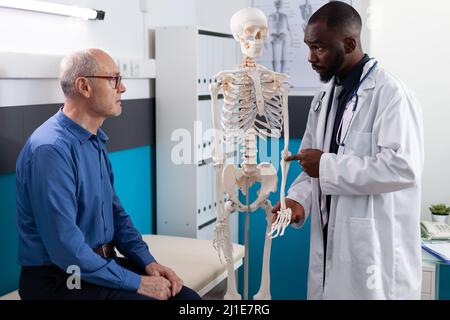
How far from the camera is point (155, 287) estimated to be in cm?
190

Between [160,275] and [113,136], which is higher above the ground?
[113,136]

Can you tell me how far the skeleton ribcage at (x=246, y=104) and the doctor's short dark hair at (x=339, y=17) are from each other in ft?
0.85

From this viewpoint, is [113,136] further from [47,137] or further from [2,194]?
[47,137]

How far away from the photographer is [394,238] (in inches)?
75.8

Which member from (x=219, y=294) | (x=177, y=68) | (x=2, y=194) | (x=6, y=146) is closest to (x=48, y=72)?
(x=6, y=146)

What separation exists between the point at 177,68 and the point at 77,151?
1.17m

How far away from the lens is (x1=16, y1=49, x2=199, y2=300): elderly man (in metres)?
1.76

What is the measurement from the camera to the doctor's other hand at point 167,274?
6.49 feet

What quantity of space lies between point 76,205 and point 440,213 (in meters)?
1.94

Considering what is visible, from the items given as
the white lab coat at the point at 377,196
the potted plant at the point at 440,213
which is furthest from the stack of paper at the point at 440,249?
the white lab coat at the point at 377,196

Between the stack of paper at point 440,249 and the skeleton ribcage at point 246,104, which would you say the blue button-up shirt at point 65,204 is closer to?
the skeleton ribcage at point 246,104

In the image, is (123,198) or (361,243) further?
(123,198)

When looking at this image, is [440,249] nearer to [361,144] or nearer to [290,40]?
[361,144]

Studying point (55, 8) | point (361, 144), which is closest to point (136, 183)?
point (55, 8)
